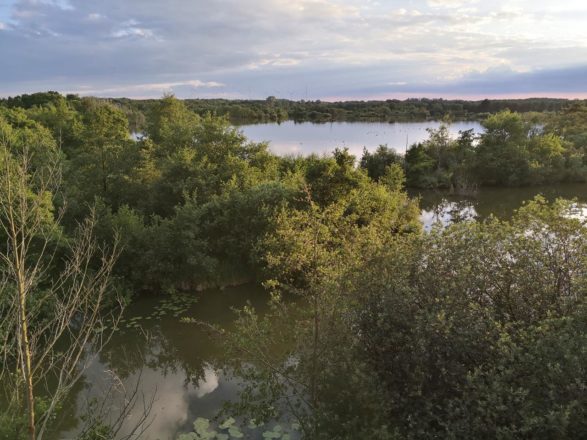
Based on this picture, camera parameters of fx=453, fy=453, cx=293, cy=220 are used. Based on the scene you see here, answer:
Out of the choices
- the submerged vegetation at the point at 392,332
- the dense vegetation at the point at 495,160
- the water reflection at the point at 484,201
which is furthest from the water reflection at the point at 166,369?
the dense vegetation at the point at 495,160

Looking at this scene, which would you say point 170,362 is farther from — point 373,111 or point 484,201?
point 373,111

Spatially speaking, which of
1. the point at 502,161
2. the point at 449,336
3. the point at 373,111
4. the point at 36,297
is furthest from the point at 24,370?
the point at 373,111

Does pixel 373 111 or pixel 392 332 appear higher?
pixel 373 111

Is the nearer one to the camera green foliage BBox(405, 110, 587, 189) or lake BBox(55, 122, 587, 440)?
lake BBox(55, 122, 587, 440)

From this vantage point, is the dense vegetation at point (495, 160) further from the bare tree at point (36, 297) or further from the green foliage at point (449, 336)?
the green foliage at point (449, 336)

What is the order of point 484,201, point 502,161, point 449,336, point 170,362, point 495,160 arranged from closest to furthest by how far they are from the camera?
point 449,336
point 170,362
point 484,201
point 502,161
point 495,160

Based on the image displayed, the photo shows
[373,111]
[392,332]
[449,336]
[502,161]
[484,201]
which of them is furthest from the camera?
[373,111]

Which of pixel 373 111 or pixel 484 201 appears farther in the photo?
pixel 373 111

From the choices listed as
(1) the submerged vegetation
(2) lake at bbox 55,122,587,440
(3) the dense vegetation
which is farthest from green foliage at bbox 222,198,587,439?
(3) the dense vegetation

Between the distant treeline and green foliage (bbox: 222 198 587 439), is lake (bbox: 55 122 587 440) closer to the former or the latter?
green foliage (bbox: 222 198 587 439)

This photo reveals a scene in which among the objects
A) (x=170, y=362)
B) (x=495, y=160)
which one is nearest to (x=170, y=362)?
(x=170, y=362)

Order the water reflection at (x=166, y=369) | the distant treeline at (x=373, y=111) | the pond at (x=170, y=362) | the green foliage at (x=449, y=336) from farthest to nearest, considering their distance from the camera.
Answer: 1. the distant treeline at (x=373, y=111)
2. the pond at (x=170, y=362)
3. the water reflection at (x=166, y=369)
4. the green foliage at (x=449, y=336)

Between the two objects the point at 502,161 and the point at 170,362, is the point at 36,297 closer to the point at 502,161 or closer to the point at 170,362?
the point at 170,362

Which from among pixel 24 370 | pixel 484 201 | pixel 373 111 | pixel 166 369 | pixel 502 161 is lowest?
pixel 166 369
